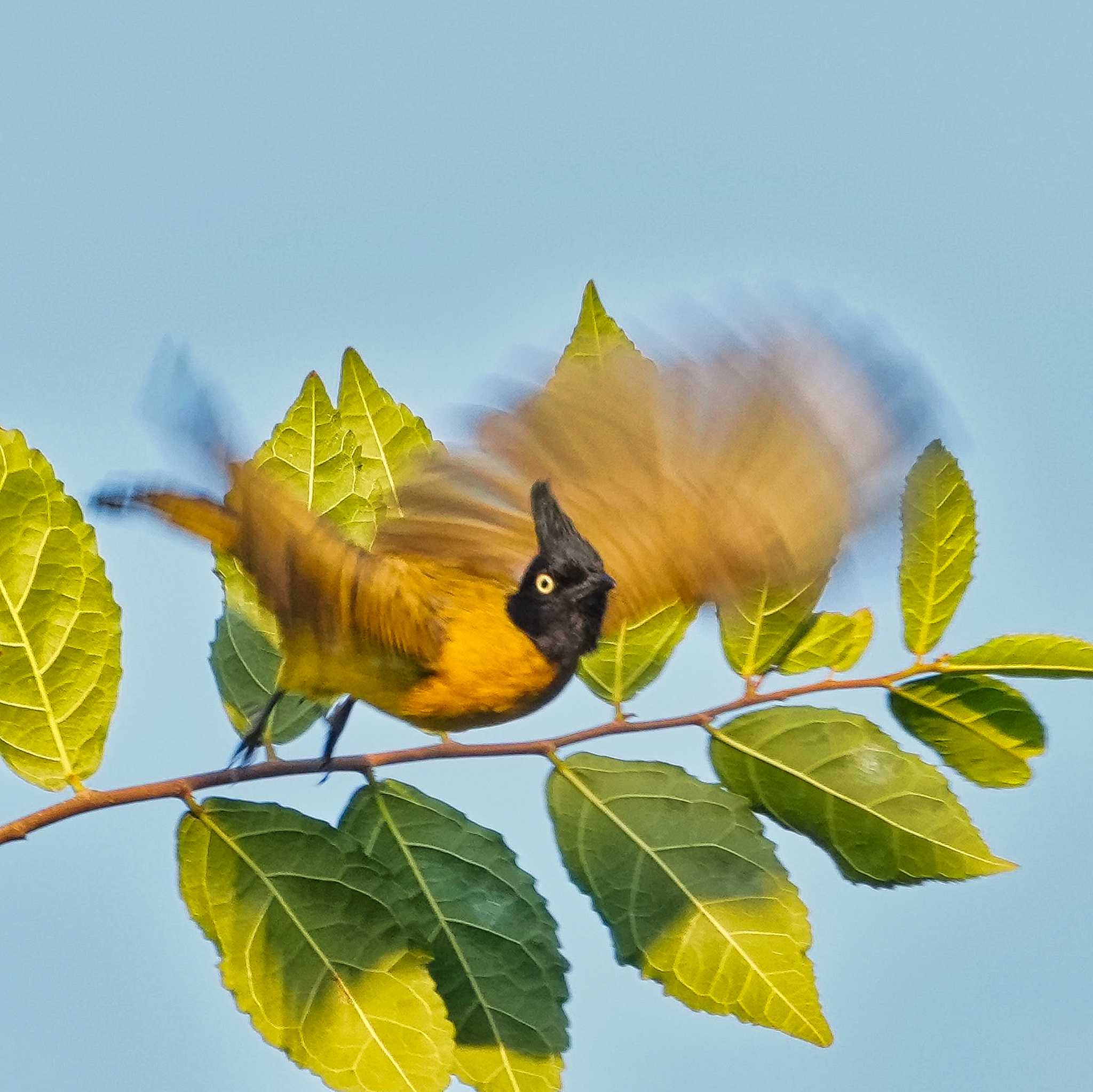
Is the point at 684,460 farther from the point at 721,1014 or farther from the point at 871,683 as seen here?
the point at 721,1014

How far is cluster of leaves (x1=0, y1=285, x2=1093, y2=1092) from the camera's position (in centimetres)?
197

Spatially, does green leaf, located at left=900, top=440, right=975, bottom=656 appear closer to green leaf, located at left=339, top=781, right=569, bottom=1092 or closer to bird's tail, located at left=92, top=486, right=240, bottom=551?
green leaf, located at left=339, top=781, right=569, bottom=1092

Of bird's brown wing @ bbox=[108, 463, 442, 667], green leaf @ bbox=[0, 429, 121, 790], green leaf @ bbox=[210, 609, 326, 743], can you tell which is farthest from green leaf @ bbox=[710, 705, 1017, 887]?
green leaf @ bbox=[0, 429, 121, 790]

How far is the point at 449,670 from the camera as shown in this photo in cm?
238

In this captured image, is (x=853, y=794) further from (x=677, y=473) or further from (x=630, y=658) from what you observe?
(x=677, y=473)

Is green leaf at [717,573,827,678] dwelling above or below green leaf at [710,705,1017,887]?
above

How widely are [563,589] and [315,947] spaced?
845mm

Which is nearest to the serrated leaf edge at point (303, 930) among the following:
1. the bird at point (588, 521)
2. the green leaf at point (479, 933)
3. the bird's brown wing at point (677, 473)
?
the green leaf at point (479, 933)

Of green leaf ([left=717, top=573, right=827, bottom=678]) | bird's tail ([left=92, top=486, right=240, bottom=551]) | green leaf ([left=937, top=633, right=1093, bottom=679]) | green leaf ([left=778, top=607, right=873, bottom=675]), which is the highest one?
bird's tail ([left=92, top=486, right=240, bottom=551])

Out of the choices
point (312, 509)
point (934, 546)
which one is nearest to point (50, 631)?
point (312, 509)

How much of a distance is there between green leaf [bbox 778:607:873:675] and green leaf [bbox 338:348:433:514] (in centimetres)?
72

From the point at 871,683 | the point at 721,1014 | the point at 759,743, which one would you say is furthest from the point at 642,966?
the point at 871,683

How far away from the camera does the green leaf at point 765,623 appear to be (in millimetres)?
2215

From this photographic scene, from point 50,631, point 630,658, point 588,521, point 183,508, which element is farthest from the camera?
point 588,521
